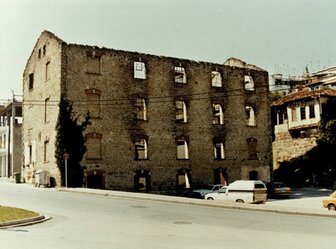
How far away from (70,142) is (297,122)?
29208 millimetres

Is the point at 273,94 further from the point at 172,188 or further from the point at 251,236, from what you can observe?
the point at 251,236

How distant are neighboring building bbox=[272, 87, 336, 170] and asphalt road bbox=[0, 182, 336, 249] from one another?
110 feet

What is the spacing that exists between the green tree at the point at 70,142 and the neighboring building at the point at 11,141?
19.0 m

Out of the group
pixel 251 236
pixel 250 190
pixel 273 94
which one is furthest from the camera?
pixel 273 94

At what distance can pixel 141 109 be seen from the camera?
1547 inches

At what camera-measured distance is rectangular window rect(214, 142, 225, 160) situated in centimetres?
4300

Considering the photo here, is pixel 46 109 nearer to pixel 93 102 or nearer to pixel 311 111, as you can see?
pixel 93 102

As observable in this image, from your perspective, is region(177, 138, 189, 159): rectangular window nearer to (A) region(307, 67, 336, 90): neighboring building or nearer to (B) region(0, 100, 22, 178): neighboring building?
(B) region(0, 100, 22, 178): neighboring building

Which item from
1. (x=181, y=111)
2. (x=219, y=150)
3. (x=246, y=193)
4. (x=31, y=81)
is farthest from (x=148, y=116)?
(x=31, y=81)

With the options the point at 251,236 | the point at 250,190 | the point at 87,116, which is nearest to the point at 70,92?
the point at 87,116

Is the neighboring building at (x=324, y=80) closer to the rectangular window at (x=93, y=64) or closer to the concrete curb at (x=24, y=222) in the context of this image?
the rectangular window at (x=93, y=64)

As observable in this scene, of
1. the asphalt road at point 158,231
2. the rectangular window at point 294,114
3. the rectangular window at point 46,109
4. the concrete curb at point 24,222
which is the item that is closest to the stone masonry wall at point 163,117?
the rectangular window at point 46,109

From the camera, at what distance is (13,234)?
13250 mm

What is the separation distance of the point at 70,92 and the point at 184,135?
11324mm
